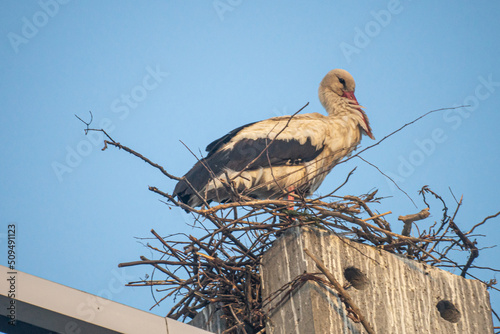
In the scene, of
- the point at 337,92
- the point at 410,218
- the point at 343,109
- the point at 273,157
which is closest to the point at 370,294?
the point at 410,218

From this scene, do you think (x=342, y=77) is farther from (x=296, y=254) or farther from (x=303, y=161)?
(x=296, y=254)

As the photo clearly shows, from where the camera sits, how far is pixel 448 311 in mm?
5102

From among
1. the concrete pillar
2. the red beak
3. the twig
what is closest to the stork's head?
the red beak

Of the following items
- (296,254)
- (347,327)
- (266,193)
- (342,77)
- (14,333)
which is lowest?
(14,333)

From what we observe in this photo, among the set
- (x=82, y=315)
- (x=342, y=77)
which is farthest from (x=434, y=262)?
(x=342, y=77)

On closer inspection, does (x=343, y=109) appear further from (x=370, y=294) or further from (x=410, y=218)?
(x=370, y=294)

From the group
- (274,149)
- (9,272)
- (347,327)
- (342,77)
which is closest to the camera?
(9,272)

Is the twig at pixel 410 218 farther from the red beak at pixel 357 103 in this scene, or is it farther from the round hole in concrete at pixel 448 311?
the red beak at pixel 357 103

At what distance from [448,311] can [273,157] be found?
2299 millimetres

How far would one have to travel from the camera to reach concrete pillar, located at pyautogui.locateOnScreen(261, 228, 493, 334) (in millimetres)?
4523

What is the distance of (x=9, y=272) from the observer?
3.42 metres

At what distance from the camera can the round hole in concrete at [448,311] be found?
504 centimetres

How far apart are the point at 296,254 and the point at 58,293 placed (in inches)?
65.8

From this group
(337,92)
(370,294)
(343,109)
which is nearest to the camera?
(370,294)
